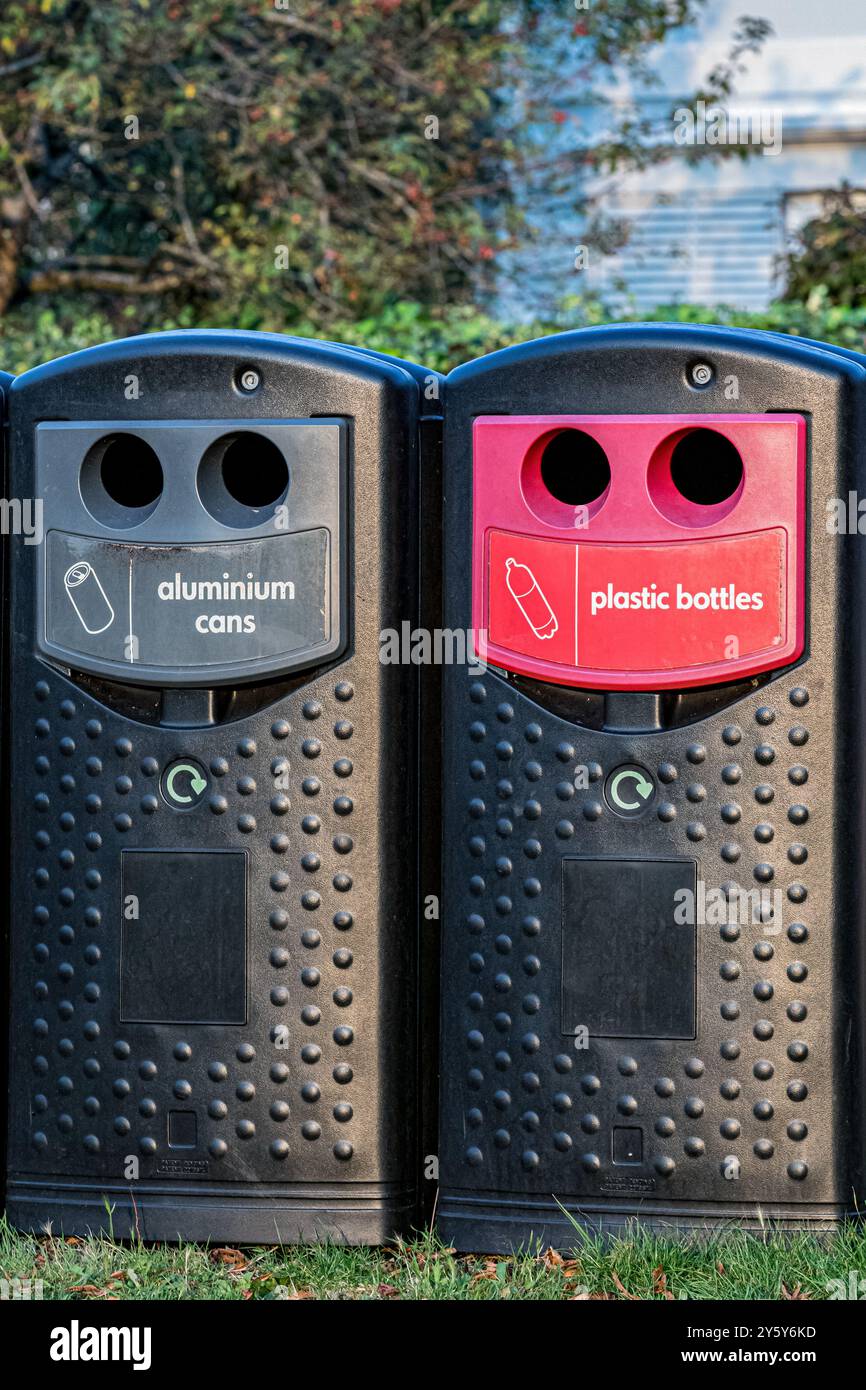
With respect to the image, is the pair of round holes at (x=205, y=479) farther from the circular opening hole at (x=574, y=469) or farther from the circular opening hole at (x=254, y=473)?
the circular opening hole at (x=574, y=469)

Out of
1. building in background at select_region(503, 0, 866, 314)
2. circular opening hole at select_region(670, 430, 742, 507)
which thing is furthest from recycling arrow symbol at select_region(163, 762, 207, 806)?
building in background at select_region(503, 0, 866, 314)

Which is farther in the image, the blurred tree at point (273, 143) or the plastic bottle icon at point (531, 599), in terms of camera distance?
the blurred tree at point (273, 143)

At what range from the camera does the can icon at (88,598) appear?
95.2 inches

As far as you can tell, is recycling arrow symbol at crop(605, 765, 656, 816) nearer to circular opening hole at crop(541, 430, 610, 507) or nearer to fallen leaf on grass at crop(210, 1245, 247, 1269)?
circular opening hole at crop(541, 430, 610, 507)

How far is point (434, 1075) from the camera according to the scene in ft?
8.11

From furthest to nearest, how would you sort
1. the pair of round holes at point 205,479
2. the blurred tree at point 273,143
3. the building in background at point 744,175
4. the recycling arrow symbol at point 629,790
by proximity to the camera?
the building in background at point 744,175
the blurred tree at point 273,143
the pair of round holes at point 205,479
the recycling arrow symbol at point 629,790

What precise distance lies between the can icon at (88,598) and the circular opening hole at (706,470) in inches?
33.5

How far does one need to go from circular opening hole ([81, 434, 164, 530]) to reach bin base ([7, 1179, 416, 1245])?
0.97 metres

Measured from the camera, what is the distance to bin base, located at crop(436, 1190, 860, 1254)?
90.1 inches

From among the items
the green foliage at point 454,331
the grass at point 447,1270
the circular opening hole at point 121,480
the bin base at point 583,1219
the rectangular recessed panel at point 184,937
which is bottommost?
the grass at point 447,1270

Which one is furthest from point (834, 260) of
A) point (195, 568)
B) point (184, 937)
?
point (184, 937)

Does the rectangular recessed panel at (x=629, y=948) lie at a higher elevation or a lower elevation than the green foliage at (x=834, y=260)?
lower

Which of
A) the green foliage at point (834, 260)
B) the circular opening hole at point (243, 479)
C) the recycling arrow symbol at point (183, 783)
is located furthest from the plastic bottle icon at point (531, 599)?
the green foliage at point (834, 260)

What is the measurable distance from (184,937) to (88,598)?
51 cm
